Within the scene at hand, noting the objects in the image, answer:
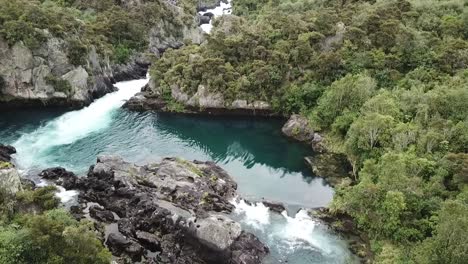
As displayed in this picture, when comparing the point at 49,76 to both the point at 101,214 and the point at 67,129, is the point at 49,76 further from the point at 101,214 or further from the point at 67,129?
the point at 101,214

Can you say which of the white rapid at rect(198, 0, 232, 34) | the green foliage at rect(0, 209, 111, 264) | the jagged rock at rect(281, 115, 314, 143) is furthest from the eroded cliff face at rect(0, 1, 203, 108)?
the white rapid at rect(198, 0, 232, 34)

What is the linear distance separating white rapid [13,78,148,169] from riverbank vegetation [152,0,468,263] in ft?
28.9

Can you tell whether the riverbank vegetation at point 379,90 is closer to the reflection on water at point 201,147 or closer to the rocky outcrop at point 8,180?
the reflection on water at point 201,147

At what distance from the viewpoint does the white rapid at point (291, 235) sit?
45281 millimetres

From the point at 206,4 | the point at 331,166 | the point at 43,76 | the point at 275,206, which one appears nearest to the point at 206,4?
the point at 206,4

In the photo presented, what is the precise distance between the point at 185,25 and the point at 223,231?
7992 cm

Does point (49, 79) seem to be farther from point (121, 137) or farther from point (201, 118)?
point (201, 118)

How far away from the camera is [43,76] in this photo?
250 feet

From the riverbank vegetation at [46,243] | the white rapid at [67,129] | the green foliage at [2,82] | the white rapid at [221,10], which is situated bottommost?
the white rapid at [67,129]

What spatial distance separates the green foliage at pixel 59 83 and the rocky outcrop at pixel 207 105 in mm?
9745

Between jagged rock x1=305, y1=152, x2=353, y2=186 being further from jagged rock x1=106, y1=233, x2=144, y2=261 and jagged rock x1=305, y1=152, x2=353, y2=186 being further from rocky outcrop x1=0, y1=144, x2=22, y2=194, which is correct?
rocky outcrop x1=0, y1=144, x2=22, y2=194

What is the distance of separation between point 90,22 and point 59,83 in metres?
25.5

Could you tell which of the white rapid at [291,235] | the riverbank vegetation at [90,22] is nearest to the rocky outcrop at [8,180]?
the white rapid at [291,235]

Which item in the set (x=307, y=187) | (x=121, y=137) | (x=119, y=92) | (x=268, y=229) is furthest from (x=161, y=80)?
(x=268, y=229)
